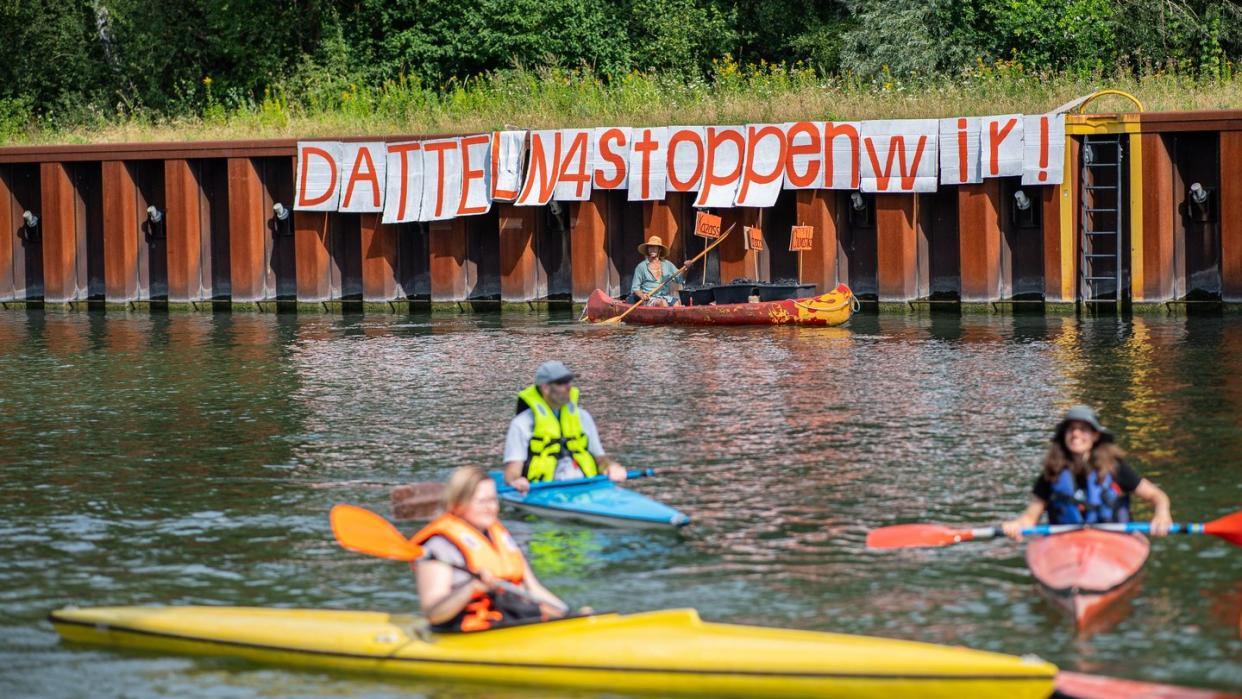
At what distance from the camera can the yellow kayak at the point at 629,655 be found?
827 cm

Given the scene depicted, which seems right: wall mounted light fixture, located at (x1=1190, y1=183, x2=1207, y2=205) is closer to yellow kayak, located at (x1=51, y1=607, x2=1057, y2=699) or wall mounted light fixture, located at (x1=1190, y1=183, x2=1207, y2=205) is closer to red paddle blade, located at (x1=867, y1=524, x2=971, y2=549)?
red paddle blade, located at (x1=867, y1=524, x2=971, y2=549)

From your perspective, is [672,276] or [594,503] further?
[672,276]

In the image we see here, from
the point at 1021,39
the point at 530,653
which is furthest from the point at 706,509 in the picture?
the point at 1021,39

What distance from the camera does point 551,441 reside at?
12.9 metres

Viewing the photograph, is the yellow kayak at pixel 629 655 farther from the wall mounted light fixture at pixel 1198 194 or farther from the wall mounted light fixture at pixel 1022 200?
the wall mounted light fixture at pixel 1022 200

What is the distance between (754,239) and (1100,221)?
5840 mm

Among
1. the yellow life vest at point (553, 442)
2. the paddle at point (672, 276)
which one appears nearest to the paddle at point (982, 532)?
the yellow life vest at point (553, 442)

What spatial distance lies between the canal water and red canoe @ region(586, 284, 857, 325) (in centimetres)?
65

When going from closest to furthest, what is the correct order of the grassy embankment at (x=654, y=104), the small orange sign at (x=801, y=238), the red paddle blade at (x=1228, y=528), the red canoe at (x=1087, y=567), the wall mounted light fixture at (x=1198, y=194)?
the red canoe at (x=1087, y=567), the red paddle blade at (x=1228, y=528), the wall mounted light fixture at (x=1198, y=194), the small orange sign at (x=801, y=238), the grassy embankment at (x=654, y=104)

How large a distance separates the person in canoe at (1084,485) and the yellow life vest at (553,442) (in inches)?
143

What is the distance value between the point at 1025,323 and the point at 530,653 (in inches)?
740

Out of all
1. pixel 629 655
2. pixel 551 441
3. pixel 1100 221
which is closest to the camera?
pixel 629 655

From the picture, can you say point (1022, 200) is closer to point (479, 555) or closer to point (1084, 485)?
point (1084, 485)

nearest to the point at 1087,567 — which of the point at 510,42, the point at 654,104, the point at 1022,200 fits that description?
the point at 1022,200
